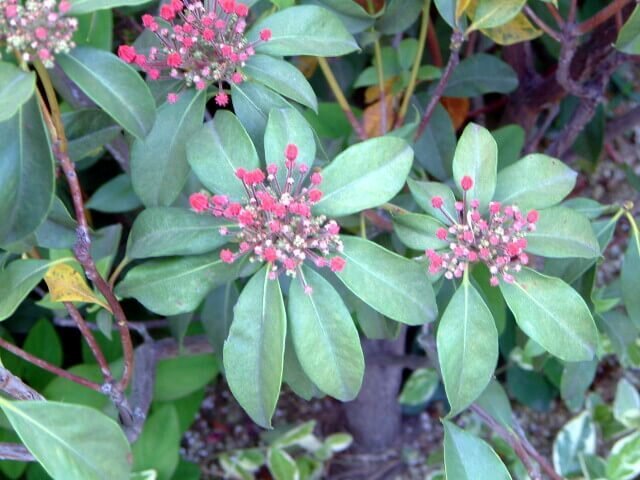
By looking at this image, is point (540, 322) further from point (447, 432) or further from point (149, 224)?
point (149, 224)

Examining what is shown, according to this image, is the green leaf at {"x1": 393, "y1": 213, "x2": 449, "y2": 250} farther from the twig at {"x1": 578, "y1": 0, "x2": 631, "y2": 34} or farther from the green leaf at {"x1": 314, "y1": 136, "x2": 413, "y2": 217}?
the twig at {"x1": 578, "y1": 0, "x2": 631, "y2": 34}

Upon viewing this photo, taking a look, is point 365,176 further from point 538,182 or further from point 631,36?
point 631,36

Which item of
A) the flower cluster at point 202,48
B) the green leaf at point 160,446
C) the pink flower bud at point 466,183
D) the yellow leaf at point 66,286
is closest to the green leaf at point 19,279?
the yellow leaf at point 66,286

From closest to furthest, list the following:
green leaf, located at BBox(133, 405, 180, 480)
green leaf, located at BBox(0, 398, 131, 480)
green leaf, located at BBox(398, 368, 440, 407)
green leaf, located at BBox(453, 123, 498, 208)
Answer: green leaf, located at BBox(0, 398, 131, 480) < green leaf, located at BBox(453, 123, 498, 208) < green leaf, located at BBox(133, 405, 180, 480) < green leaf, located at BBox(398, 368, 440, 407)

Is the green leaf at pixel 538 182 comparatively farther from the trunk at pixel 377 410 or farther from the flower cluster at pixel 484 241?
the trunk at pixel 377 410

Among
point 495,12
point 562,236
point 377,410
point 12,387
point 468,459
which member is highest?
point 495,12

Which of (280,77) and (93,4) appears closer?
(93,4)

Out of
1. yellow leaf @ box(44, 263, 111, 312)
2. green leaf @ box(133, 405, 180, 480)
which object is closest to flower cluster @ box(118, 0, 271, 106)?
yellow leaf @ box(44, 263, 111, 312)

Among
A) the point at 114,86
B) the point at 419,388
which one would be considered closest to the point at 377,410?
the point at 419,388
